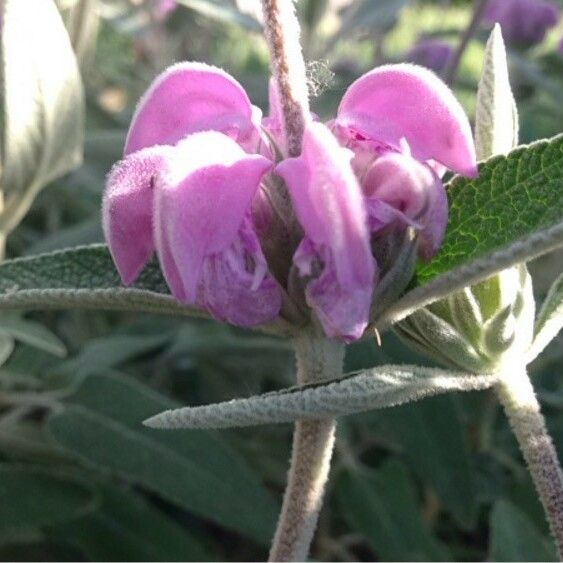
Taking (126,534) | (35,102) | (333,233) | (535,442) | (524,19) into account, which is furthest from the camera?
(524,19)

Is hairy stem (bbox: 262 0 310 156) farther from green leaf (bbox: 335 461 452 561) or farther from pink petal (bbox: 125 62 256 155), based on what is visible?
green leaf (bbox: 335 461 452 561)

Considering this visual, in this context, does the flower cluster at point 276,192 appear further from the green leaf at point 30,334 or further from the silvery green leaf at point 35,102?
the green leaf at point 30,334

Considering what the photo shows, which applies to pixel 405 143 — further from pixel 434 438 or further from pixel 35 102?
pixel 434 438

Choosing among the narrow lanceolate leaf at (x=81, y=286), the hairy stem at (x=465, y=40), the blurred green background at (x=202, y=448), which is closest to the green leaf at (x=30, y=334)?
the blurred green background at (x=202, y=448)

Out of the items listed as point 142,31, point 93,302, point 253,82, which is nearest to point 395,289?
point 93,302

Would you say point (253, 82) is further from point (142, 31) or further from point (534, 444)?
point (534, 444)

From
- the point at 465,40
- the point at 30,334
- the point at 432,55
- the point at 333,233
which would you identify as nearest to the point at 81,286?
the point at 333,233
